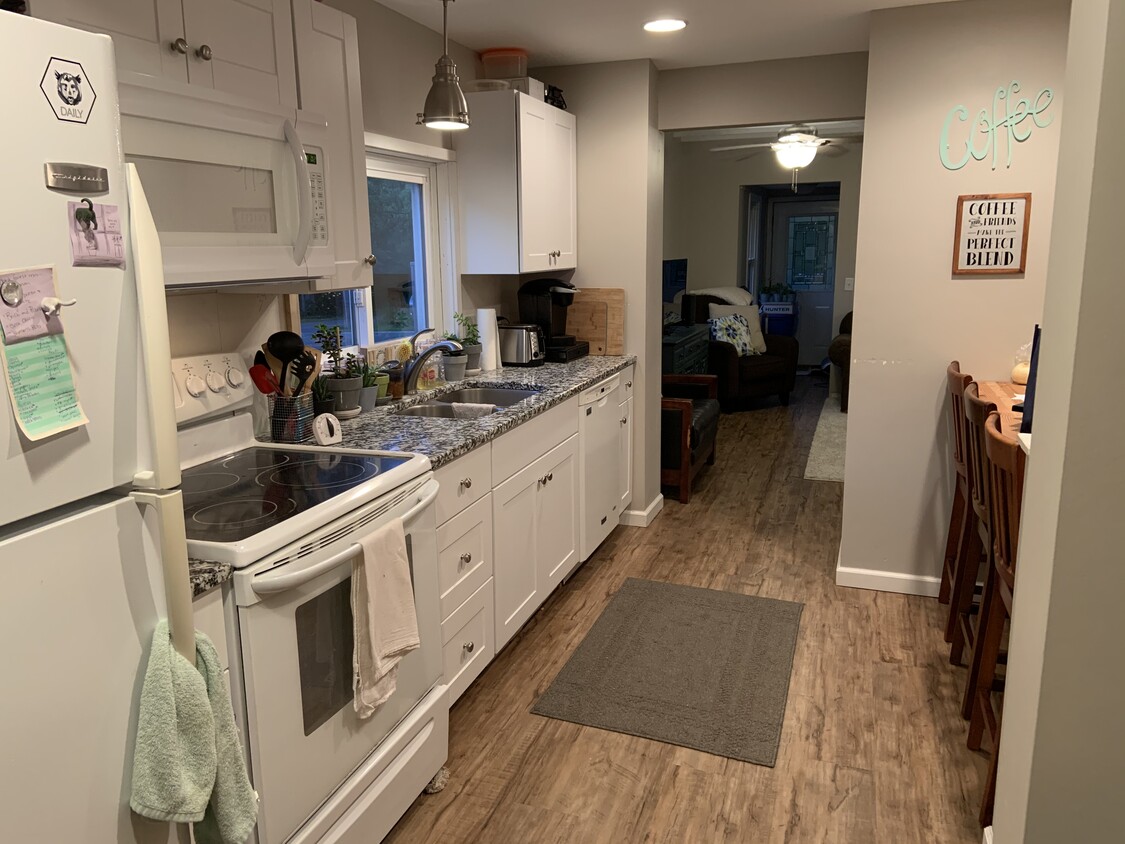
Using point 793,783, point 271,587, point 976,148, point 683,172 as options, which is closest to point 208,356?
point 271,587

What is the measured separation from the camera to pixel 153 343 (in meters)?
1.23

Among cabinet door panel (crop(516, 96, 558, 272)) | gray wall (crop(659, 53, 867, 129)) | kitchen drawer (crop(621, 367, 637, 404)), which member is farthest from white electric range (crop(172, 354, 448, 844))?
gray wall (crop(659, 53, 867, 129))

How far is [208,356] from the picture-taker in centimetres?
226

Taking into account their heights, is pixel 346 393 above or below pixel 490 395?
above

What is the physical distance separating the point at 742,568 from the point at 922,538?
79 cm

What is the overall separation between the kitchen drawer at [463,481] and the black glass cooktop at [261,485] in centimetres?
22

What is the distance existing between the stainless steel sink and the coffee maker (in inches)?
26.6

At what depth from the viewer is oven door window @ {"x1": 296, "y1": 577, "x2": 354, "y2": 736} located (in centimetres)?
173

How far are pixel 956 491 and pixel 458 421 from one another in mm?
2032

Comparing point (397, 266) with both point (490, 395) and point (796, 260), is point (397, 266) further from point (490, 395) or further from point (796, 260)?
point (796, 260)

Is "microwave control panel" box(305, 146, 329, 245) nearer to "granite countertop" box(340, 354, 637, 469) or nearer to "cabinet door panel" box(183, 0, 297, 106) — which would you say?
"cabinet door panel" box(183, 0, 297, 106)

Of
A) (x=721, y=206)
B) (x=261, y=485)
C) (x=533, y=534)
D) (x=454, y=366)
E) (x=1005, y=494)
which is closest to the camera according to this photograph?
(x=261, y=485)

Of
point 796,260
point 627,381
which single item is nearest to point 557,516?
point 627,381

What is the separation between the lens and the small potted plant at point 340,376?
271 cm
